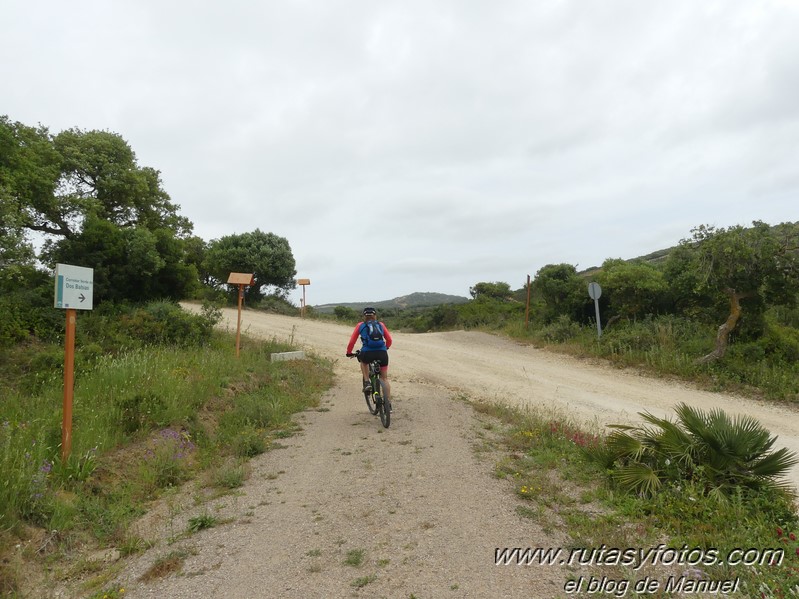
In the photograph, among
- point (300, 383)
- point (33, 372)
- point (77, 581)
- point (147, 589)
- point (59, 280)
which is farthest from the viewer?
point (300, 383)

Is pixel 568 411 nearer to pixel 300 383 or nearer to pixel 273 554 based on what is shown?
pixel 300 383

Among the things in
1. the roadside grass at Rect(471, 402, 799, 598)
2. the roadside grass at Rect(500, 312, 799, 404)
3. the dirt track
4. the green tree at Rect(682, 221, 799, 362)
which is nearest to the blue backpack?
the roadside grass at Rect(471, 402, 799, 598)

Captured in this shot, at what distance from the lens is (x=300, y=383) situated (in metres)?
10.6

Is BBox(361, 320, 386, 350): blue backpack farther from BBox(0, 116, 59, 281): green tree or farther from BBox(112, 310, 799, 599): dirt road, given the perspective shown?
BBox(0, 116, 59, 281): green tree

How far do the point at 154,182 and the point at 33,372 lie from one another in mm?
16981

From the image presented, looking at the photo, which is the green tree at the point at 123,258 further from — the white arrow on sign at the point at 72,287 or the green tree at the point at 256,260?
the green tree at the point at 256,260

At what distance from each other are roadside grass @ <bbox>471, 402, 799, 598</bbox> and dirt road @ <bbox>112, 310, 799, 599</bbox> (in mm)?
262

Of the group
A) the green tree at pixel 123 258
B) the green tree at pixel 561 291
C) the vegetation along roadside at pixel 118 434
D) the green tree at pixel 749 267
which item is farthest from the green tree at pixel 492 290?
the vegetation along roadside at pixel 118 434

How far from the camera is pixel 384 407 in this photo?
25.0 feet

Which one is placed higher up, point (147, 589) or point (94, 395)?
point (94, 395)

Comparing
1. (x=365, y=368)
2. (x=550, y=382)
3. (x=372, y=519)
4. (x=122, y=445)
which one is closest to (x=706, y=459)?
(x=372, y=519)

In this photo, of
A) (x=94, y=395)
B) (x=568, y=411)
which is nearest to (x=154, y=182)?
(x=94, y=395)

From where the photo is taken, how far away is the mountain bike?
25.0ft

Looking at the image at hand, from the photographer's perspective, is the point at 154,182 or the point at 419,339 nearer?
the point at 419,339
